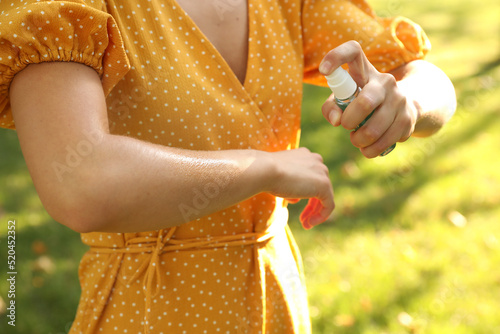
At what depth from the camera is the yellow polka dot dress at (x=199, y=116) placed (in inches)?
42.1

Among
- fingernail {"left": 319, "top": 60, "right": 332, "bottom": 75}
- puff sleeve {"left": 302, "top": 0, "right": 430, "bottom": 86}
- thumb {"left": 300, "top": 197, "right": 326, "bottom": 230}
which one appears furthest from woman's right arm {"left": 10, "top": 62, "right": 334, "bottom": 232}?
puff sleeve {"left": 302, "top": 0, "right": 430, "bottom": 86}

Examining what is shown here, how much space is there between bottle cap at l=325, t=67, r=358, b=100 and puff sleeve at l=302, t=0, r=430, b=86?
425 millimetres

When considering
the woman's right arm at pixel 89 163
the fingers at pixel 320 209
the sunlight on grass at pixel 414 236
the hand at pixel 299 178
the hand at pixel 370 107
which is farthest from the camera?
the sunlight on grass at pixel 414 236

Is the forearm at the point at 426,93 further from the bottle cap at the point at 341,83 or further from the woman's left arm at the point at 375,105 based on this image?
the bottle cap at the point at 341,83

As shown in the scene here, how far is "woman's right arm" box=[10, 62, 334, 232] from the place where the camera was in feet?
3.15

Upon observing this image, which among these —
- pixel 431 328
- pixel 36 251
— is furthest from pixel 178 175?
pixel 36 251

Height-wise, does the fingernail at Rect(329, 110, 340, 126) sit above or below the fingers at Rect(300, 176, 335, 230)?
above

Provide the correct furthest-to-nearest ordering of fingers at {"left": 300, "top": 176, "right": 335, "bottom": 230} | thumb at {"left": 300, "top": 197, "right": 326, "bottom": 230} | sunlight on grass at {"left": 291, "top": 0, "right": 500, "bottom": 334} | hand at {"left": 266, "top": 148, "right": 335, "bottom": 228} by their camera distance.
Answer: sunlight on grass at {"left": 291, "top": 0, "right": 500, "bottom": 334} → thumb at {"left": 300, "top": 197, "right": 326, "bottom": 230} → fingers at {"left": 300, "top": 176, "right": 335, "bottom": 230} → hand at {"left": 266, "top": 148, "right": 335, "bottom": 228}

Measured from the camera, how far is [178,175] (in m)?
1.04

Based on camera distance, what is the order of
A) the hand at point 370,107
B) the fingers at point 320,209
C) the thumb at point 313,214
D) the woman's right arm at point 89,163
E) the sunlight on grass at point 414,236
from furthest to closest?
the sunlight on grass at point 414,236
the thumb at point 313,214
the fingers at point 320,209
the hand at point 370,107
the woman's right arm at point 89,163

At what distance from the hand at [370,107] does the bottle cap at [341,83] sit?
0.02 metres

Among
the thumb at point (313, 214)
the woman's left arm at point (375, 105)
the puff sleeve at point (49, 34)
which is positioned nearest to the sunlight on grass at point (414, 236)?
the thumb at point (313, 214)

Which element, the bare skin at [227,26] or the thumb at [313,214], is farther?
the thumb at [313,214]

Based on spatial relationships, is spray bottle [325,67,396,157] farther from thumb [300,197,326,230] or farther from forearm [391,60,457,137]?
thumb [300,197,326,230]
